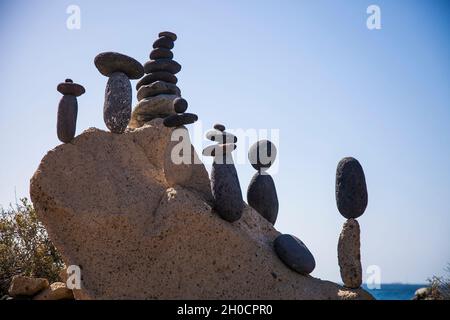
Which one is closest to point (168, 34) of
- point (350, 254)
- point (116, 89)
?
point (116, 89)

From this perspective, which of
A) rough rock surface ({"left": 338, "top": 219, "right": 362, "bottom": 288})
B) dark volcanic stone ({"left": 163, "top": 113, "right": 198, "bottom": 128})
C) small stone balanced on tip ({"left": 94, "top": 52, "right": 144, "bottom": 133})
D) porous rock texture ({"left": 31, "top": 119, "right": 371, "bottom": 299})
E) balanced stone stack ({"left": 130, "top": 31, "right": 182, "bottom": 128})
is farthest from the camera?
balanced stone stack ({"left": 130, "top": 31, "right": 182, "bottom": 128})

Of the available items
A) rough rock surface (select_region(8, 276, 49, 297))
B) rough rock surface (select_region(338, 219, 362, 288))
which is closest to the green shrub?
rough rock surface (select_region(8, 276, 49, 297))

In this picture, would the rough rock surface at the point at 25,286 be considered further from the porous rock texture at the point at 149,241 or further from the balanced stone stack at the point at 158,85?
the balanced stone stack at the point at 158,85

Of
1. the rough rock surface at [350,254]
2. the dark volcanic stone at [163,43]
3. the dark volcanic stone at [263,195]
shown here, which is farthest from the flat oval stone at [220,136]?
the dark volcanic stone at [163,43]

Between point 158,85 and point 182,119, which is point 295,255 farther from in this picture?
point 158,85

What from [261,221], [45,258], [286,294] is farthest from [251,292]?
[45,258]

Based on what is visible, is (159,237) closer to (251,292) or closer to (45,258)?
(251,292)

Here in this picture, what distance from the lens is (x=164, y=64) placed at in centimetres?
965

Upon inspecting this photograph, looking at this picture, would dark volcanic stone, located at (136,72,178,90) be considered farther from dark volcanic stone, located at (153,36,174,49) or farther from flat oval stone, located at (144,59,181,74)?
dark volcanic stone, located at (153,36,174,49)

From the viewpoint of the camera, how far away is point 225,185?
7027 millimetres

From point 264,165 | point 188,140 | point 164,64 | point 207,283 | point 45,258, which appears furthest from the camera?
point 45,258

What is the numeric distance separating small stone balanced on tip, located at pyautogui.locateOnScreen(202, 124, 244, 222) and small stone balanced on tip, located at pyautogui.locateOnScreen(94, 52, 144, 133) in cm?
192

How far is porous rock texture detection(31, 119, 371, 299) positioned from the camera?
21.5 feet
